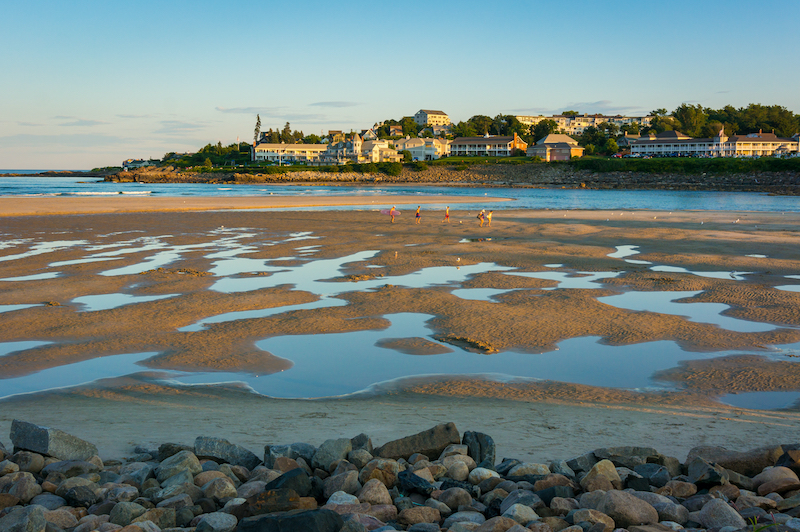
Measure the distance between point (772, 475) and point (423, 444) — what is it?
314cm

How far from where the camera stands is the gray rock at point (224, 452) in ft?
18.1

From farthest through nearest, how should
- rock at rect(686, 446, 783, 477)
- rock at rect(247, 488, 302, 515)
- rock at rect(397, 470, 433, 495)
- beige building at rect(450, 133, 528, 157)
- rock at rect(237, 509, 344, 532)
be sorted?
beige building at rect(450, 133, 528, 157) → rock at rect(686, 446, 783, 477) → rock at rect(397, 470, 433, 495) → rock at rect(247, 488, 302, 515) → rock at rect(237, 509, 344, 532)

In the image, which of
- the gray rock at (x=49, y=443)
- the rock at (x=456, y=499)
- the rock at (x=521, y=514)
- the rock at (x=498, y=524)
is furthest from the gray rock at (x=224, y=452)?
the rock at (x=521, y=514)

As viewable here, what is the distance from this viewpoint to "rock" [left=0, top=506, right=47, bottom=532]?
4152 mm

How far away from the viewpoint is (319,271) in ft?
59.3

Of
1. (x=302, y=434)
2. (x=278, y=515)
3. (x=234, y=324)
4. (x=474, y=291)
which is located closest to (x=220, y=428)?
(x=302, y=434)

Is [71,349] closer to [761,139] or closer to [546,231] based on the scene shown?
[546,231]

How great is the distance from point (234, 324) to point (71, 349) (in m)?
2.93

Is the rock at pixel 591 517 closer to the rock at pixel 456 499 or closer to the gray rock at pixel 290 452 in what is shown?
the rock at pixel 456 499

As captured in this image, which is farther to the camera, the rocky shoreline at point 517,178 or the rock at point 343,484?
the rocky shoreline at point 517,178

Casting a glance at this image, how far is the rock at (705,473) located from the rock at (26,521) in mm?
5327

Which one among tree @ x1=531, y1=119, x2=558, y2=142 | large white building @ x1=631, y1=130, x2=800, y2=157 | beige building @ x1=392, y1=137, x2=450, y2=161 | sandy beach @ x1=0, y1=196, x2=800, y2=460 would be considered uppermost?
tree @ x1=531, y1=119, x2=558, y2=142

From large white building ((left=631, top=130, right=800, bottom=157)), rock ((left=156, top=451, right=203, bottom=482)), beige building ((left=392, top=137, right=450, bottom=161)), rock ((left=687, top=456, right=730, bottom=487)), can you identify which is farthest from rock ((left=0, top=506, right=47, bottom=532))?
beige building ((left=392, top=137, right=450, bottom=161))

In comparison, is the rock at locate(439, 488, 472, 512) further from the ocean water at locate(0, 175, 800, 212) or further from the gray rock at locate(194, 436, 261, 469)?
the ocean water at locate(0, 175, 800, 212)
